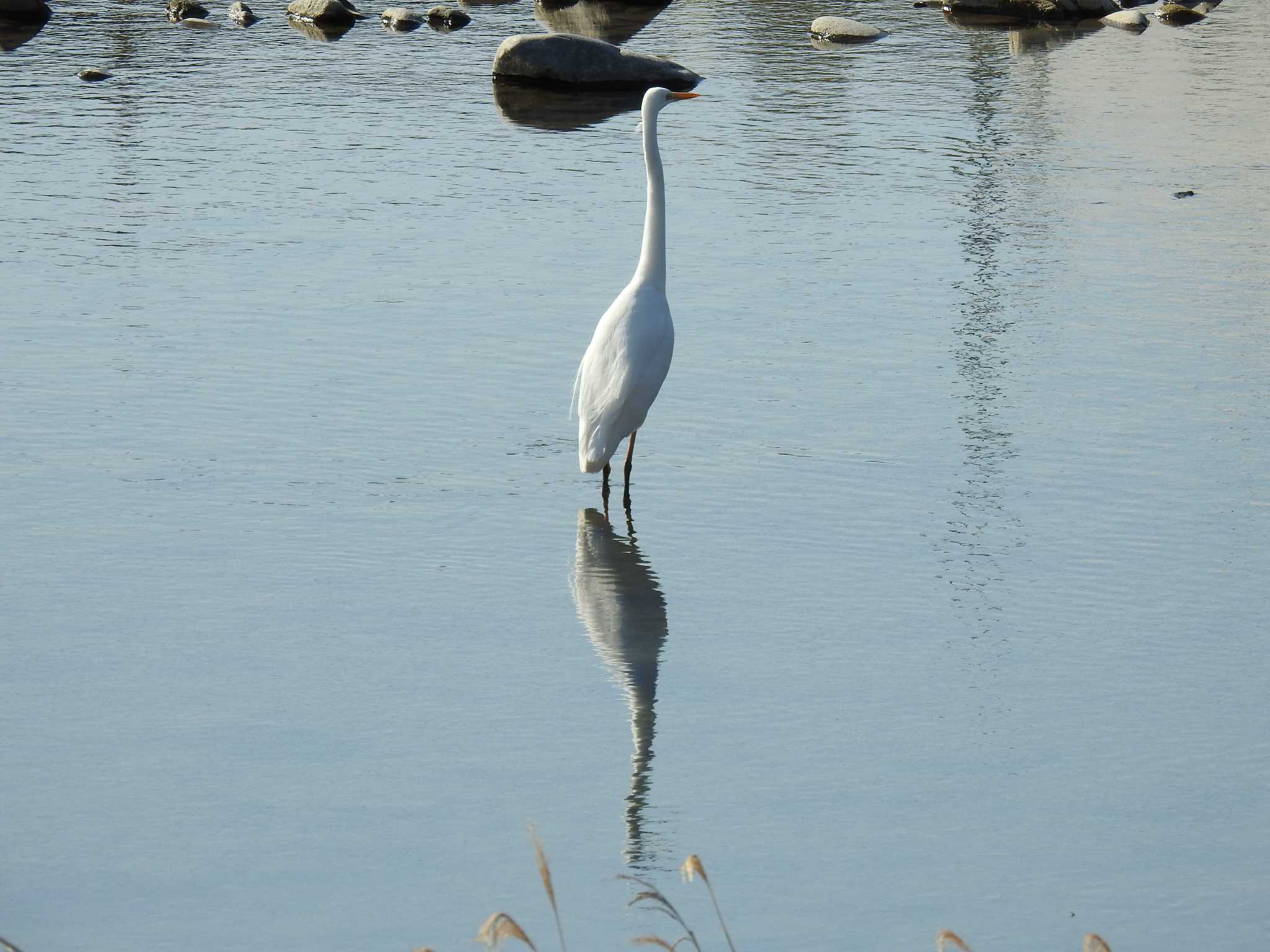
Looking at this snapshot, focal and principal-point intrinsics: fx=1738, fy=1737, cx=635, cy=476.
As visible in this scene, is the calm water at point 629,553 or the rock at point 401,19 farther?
the rock at point 401,19

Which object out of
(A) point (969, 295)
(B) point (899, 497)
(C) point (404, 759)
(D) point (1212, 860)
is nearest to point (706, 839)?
(C) point (404, 759)

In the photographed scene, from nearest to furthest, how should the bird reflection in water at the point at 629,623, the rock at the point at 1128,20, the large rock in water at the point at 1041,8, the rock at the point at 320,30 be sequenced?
1. the bird reflection in water at the point at 629,623
2. the rock at the point at 320,30
3. the rock at the point at 1128,20
4. the large rock in water at the point at 1041,8

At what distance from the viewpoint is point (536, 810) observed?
4875 millimetres

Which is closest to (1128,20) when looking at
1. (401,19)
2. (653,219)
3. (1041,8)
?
(1041,8)

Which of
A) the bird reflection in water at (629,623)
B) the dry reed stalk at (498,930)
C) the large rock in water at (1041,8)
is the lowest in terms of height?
the large rock in water at (1041,8)

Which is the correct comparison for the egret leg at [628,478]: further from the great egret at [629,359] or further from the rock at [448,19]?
the rock at [448,19]

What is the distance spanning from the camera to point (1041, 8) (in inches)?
904

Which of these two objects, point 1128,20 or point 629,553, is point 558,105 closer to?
point 1128,20

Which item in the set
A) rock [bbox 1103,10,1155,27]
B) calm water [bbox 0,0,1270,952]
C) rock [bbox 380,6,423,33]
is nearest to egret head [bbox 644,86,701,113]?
calm water [bbox 0,0,1270,952]

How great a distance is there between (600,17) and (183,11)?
536 centimetres

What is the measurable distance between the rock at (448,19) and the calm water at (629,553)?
820 cm

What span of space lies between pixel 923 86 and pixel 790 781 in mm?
14159

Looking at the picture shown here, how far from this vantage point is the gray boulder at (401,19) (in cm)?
2200

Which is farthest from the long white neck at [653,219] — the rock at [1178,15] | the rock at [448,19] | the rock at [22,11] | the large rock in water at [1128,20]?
the rock at [1178,15]
